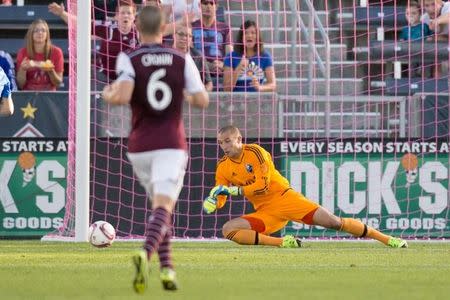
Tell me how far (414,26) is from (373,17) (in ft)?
2.85

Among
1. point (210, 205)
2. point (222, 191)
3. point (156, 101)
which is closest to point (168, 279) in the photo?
point (156, 101)

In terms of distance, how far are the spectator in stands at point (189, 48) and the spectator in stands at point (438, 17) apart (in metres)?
2.97

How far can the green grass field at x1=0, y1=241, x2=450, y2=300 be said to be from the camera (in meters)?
7.89

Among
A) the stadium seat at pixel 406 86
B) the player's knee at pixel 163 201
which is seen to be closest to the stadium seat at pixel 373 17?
the stadium seat at pixel 406 86

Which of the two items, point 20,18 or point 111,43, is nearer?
point 111,43

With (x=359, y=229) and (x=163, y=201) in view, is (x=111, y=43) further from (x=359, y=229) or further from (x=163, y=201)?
(x=163, y=201)

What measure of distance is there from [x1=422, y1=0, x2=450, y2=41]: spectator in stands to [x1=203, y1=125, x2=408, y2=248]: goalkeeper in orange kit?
404 cm

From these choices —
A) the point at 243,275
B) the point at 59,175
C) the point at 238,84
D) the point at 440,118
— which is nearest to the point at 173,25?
the point at 238,84

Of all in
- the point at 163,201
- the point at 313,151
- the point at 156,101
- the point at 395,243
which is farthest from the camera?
the point at 313,151

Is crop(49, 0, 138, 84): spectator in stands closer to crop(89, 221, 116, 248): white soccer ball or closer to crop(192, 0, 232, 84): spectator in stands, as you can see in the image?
crop(192, 0, 232, 84): spectator in stands

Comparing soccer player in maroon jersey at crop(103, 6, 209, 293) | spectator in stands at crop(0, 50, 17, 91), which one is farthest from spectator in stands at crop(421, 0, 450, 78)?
soccer player in maroon jersey at crop(103, 6, 209, 293)

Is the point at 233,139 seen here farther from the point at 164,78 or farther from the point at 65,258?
the point at 164,78

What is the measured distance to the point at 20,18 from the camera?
61.5ft

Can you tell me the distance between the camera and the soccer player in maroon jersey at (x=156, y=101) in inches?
320
